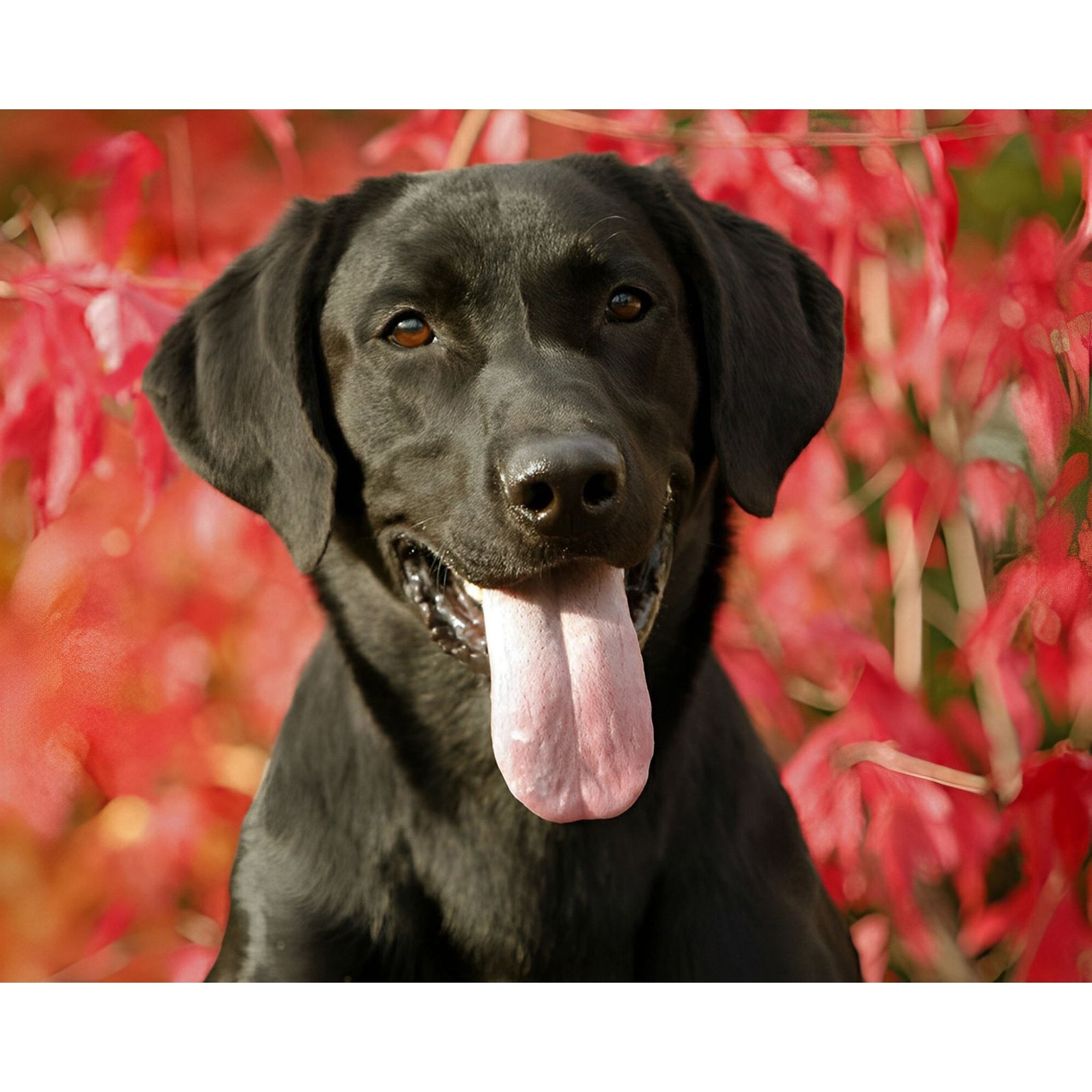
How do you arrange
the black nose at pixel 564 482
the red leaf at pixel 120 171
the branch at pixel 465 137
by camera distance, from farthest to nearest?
the branch at pixel 465 137 → the red leaf at pixel 120 171 → the black nose at pixel 564 482

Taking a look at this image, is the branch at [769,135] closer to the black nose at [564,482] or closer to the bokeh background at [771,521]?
the bokeh background at [771,521]

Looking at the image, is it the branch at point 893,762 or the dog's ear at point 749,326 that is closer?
the dog's ear at point 749,326

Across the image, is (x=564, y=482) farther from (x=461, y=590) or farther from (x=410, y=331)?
(x=410, y=331)

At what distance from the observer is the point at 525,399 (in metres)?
2.04

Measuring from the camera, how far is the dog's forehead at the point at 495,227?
2229 mm

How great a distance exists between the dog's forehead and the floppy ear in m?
0.12

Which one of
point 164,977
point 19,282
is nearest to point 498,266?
point 19,282

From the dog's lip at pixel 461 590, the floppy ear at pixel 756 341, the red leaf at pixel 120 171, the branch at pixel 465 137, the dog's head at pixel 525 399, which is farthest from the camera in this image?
the branch at pixel 465 137

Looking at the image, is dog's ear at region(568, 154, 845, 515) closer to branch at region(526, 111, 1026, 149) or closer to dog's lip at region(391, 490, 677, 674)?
dog's lip at region(391, 490, 677, 674)

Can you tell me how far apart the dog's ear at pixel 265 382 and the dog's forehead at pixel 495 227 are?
10cm

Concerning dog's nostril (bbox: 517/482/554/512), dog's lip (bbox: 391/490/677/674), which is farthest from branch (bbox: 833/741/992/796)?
dog's nostril (bbox: 517/482/554/512)

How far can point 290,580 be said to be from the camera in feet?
10.6

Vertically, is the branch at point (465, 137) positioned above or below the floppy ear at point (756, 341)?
above

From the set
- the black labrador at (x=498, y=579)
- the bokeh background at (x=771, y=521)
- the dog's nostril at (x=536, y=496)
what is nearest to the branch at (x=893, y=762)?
the bokeh background at (x=771, y=521)
